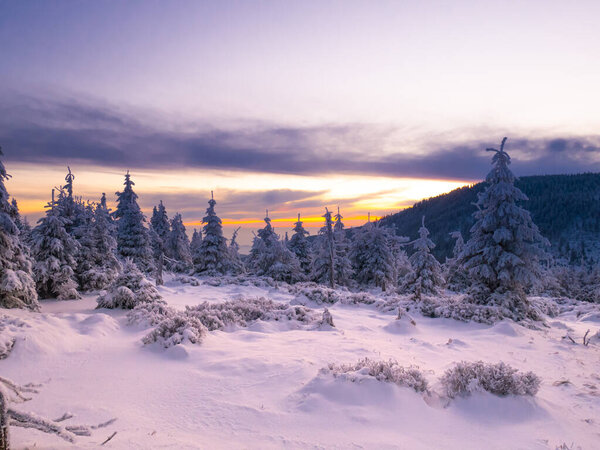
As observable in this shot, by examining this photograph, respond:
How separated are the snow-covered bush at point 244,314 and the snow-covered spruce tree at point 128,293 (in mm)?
2210

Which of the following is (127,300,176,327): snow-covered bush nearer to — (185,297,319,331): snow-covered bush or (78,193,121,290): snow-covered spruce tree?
(185,297,319,331): snow-covered bush

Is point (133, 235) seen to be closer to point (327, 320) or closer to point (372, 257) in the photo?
point (372, 257)

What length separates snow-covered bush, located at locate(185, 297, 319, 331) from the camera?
11.4 meters

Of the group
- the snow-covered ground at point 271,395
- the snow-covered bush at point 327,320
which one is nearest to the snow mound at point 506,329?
the snow-covered ground at point 271,395

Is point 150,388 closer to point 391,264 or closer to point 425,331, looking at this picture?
point 425,331

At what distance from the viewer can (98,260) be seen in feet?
73.4

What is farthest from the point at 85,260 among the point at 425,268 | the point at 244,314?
the point at 425,268

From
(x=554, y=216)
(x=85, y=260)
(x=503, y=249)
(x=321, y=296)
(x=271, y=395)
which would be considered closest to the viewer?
(x=271, y=395)

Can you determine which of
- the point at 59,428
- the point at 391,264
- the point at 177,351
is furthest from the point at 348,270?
the point at 59,428

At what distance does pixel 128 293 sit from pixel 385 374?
11563mm

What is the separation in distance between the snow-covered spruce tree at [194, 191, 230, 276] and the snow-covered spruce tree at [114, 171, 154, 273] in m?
5.26

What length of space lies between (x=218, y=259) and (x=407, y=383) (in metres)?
32.0

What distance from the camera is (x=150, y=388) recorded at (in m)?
6.35

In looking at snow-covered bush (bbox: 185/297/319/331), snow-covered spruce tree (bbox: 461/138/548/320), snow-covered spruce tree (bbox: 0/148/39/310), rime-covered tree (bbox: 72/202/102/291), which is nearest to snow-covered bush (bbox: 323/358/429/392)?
snow-covered bush (bbox: 185/297/319/331)
